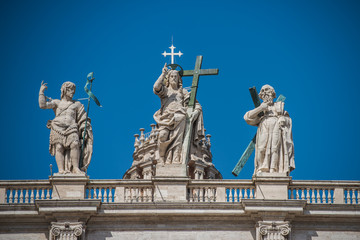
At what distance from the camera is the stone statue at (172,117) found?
38875mm

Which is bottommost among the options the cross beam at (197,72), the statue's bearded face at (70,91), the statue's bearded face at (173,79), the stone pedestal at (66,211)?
the stone pedestal at (66,211)

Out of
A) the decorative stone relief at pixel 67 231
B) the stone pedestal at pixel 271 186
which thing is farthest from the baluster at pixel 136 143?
the decorative stone relief at pixel 67 231

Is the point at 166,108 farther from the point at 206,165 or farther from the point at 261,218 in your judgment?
the point at 206,165

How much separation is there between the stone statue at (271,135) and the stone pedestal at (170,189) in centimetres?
224

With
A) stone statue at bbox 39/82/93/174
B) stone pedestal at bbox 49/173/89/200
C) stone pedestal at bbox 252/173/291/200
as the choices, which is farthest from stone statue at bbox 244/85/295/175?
stone pedestal at bbox 49/173/89/200

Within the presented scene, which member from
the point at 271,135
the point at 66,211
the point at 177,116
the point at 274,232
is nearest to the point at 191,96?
the point at 177,116

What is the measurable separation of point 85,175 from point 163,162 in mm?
2310

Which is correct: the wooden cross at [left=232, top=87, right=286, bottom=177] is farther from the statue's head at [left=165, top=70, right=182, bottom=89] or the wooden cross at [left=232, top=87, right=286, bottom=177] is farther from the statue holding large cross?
the statue's head at [left=165, top=70, right=182, bottom=89]

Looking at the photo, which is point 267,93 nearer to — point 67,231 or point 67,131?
point 67,131

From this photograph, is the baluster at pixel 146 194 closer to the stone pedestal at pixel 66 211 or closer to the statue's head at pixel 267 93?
the stone pedestal at pixel 66 211

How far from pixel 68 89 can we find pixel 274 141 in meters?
6.20

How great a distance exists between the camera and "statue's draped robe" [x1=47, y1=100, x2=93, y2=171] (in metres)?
38.6

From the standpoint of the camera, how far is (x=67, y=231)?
36906 millimetres

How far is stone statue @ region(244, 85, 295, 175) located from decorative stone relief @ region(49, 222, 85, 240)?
5.35 meters
